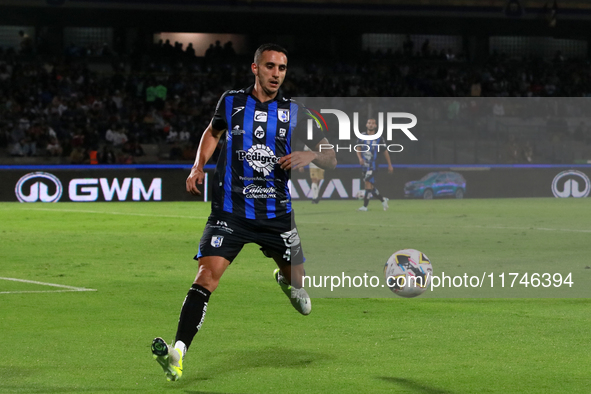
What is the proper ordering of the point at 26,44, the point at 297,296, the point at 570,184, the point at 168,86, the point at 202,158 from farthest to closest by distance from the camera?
the point at 26,44 < the point at 168,86 < the point at 570,184 < the point at 297,296 < the point at 202,158

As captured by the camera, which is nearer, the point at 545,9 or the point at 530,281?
the point at 530,281

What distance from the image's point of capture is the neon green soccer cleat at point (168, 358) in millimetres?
4973

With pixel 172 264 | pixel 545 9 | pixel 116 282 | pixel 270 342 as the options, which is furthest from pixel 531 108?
pixel 270 342

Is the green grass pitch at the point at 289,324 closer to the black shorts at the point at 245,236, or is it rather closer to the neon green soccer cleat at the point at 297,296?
the neon green soccer cleat at the point at 297,296

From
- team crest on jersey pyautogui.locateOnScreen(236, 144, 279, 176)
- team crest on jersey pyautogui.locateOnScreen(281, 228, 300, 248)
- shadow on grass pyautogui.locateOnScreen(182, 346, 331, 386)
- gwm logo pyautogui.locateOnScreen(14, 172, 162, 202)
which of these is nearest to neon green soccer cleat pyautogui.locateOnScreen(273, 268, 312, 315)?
shadow on grass pyautogui.locateOnScreen(182, 346, 331, 386)

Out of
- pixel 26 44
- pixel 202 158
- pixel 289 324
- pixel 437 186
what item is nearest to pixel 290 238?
pixel 202 158

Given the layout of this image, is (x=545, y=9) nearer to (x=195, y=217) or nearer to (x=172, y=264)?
(x=195, y=217)

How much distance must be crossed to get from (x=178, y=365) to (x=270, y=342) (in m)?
1.66

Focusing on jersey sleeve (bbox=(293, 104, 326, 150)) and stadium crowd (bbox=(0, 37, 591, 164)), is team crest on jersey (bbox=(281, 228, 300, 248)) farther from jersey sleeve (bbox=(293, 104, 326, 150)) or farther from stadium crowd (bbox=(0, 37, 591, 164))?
stadium crowd (bbox=(0, 37, 591, 164))

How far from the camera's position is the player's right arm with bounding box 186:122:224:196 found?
231 inches

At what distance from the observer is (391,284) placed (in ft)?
28.4

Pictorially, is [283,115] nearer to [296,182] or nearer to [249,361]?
[249,361]

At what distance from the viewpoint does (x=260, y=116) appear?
6008mm

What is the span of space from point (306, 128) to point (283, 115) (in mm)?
179
